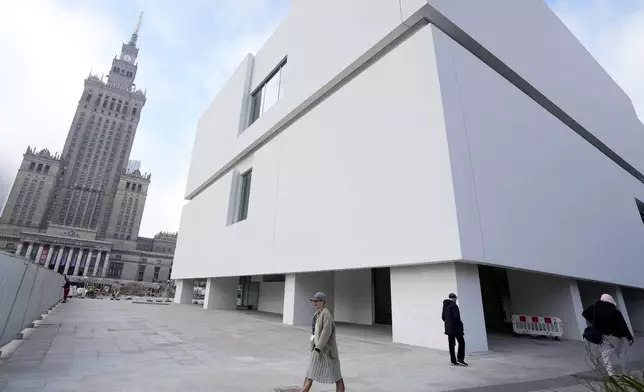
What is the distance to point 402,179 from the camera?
350 inches

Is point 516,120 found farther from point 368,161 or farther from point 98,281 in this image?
point 98,281

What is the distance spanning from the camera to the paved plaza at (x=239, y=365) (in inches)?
174

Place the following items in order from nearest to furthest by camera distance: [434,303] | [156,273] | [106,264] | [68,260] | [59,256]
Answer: [434,303] → [59,256] → [68,260] → [106,264] → [156,273]

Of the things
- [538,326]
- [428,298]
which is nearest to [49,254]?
[428,298]

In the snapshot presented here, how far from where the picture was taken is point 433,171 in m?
8.14

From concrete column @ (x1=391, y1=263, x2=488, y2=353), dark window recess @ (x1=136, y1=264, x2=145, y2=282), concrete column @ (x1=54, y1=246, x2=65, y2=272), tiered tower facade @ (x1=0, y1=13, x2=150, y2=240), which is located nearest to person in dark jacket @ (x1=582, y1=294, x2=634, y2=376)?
concrete column @ (x1=391, y1=263, x2=488, y2=353)

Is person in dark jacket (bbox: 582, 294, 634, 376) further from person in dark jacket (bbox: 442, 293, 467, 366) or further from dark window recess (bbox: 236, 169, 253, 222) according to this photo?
dark window recess (bbox: 236, 169, 253, 222)

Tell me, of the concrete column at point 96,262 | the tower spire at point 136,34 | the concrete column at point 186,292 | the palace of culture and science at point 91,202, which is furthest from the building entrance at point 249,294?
the tower spire at point 136,34

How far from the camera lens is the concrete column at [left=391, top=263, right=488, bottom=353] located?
300 inches

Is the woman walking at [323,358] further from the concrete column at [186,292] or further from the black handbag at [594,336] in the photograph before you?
the concrete column at [186,292]

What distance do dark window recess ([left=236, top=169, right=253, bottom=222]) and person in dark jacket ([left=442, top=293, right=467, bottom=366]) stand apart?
48.5 feet

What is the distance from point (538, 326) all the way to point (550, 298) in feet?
4.39

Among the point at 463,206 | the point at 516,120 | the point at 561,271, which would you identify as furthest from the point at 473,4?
the point at 561,271

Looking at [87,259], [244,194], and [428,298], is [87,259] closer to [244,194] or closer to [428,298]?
[244,194]
